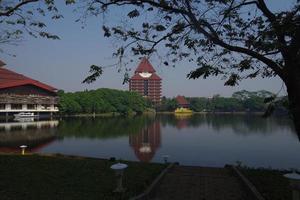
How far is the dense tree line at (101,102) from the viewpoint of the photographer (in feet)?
259

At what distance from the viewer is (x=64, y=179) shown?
8.26 m

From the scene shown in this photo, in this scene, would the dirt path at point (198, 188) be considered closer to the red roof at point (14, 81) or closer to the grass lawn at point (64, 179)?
the grass lawn at point (64, 179)

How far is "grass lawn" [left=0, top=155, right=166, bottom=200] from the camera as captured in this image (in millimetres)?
6773

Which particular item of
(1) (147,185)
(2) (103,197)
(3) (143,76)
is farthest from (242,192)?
(3) (143,76)

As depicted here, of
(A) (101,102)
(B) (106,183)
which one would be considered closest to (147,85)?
(A) (101,102)

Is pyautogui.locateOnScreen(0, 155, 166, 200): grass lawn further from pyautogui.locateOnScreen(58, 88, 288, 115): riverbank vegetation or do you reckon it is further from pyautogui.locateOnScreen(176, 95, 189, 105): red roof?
pyautogui.locateOnScreen(176, 95, 189, 105): red roof

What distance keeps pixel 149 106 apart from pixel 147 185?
120 metres

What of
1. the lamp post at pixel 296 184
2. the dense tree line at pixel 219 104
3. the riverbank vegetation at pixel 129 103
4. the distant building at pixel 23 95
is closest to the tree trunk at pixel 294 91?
the lamp post at pixel 296 184

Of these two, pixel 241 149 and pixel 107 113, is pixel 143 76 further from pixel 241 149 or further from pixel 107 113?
pixel 241 149

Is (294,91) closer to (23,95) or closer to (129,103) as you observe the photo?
(23,95)

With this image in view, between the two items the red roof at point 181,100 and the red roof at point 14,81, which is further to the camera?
the red roof at point 181,100

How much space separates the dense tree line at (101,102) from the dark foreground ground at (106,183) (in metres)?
70.1

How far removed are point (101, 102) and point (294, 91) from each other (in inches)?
3344

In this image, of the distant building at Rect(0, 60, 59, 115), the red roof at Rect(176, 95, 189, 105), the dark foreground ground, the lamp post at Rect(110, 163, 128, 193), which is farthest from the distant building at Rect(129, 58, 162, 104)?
the lamp post at Rect(110, 163, 128, 193)
